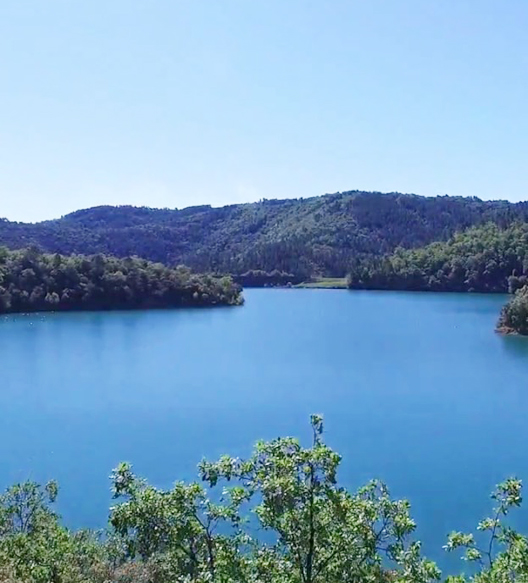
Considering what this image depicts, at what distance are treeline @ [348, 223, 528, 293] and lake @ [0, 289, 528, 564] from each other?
38541mm

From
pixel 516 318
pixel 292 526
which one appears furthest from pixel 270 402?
pixel 516 318

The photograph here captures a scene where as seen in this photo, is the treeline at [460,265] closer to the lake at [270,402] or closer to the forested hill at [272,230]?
the forested hill at [272,230]

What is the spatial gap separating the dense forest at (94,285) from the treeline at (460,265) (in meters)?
33.9

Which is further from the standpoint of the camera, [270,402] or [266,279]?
[266,279]

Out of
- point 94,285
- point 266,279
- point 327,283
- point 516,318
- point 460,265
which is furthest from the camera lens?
point 266,279

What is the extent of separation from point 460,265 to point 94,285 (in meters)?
53.7

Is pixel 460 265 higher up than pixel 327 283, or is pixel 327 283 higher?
pixel 460 265

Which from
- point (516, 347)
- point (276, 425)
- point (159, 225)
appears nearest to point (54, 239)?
point (159, 225)

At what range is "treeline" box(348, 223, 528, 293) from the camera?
98.1m

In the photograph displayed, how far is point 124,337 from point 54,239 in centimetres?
9403

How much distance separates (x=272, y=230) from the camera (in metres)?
168

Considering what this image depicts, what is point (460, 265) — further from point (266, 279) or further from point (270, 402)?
point (270, 402)

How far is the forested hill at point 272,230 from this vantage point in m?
135

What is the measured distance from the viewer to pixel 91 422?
27.6 meters
